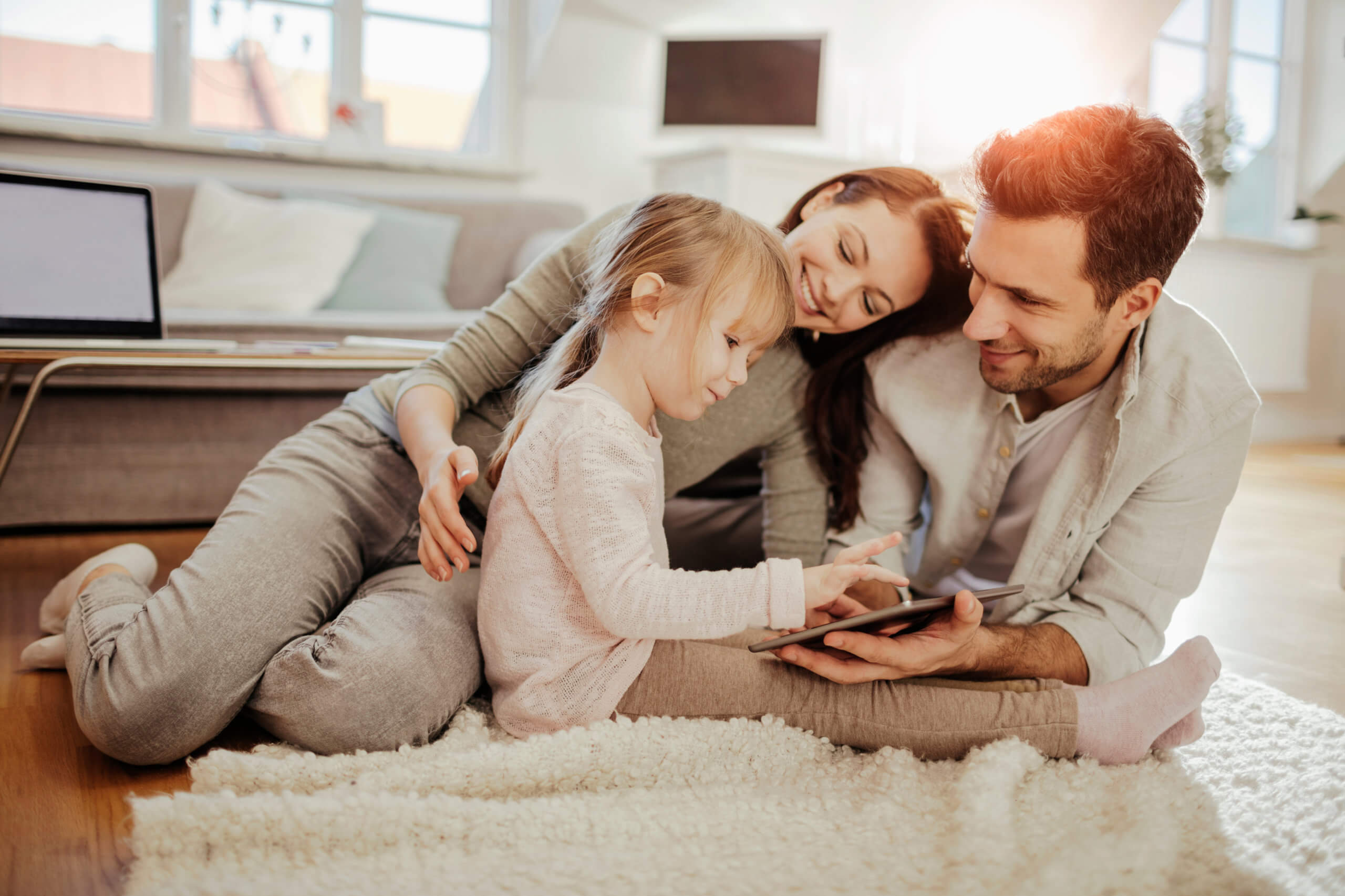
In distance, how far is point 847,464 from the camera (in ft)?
4.44

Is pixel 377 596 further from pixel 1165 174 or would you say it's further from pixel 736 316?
pixel 1165 174

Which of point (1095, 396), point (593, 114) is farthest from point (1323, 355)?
point (1095, 396)

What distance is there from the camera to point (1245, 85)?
443 centimetres

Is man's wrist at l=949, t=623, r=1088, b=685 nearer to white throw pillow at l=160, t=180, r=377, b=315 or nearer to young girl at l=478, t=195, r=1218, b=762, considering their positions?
young girl at l=478, t=195, r=1218, b=762

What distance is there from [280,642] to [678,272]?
58cm

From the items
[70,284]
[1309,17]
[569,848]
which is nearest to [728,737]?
[569,848]

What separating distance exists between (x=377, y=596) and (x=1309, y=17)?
5225mm

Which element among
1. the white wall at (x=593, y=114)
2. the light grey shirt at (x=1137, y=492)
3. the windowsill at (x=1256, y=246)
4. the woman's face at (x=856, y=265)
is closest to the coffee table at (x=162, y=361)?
the woman's face at (x=856, y=265)

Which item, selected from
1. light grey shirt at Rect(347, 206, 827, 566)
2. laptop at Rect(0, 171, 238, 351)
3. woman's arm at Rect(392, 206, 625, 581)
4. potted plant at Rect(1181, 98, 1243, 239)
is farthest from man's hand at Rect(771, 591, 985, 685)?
potted plant at Rect(1181, 98, 1243, 239)

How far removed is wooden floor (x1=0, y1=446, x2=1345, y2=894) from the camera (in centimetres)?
83

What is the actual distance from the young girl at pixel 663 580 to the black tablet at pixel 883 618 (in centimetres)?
3

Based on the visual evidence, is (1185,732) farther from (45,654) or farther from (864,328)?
(45,654)

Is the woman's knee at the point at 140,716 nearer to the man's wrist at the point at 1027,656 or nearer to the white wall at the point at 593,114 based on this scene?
the man's wrist at the point at 1027,656

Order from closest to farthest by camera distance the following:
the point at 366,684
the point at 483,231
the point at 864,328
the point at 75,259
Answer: the point at 366,684 → the point at 864,328 → the point at 75,259 → the point at 483,231
